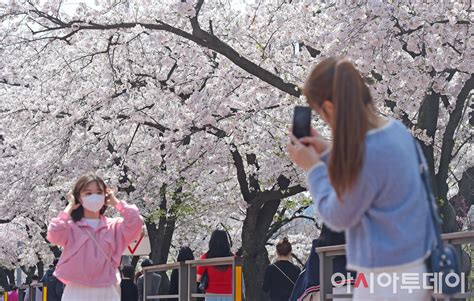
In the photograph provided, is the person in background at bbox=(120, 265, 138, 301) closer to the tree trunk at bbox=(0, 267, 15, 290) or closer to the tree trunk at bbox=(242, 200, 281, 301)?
the tree trunk at bbox=(242, 200, 281, 301)

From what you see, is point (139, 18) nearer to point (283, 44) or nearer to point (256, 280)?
point (283, 44)

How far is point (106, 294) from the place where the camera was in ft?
22.8

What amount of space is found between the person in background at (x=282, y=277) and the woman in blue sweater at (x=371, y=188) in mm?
7900

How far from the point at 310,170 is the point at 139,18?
12.8 metres

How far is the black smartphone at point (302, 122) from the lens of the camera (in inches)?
148

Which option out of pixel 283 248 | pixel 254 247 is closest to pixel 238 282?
pixel 283 248

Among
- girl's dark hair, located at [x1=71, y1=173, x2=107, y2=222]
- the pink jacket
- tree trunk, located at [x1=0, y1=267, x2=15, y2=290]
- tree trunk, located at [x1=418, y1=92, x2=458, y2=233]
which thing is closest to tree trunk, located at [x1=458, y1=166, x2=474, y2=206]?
tree trunk, located at [x1=418, y1=92, x2=458, y2=233]

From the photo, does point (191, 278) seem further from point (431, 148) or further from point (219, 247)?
point (431, 148)

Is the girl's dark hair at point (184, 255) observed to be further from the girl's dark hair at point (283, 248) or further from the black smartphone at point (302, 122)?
the black smartphone at point (302, 122)

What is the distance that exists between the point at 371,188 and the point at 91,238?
3859 mm

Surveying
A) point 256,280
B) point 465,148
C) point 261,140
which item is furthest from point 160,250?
point 465,148

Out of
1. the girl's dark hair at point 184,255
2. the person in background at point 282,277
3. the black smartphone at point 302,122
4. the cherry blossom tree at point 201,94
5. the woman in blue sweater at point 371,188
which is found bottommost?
the woman in blue sweater at point 371,188

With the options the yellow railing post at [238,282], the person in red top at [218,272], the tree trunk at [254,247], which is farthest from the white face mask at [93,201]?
the tree trunk at [254,247]

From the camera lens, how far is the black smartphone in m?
3.75
